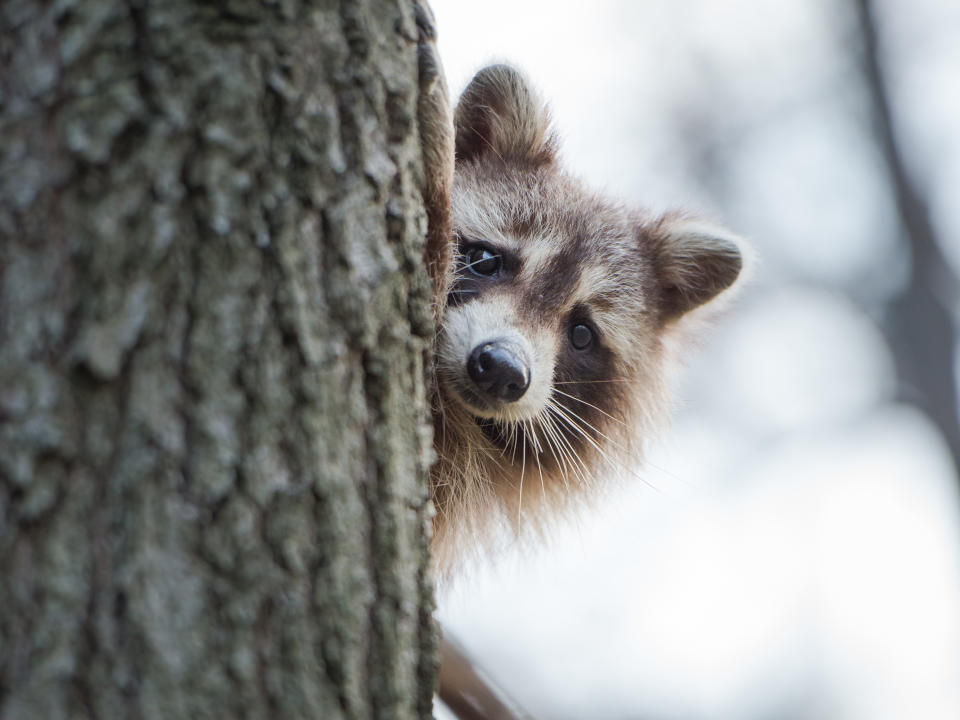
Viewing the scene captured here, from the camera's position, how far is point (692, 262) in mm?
4102

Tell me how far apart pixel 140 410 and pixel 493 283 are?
2.13m

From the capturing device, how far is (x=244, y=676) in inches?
57.1

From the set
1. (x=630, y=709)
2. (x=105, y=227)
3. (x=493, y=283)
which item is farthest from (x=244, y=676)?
(x=630, y=709)

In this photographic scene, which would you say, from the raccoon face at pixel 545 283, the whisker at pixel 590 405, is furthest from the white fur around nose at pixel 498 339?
the whisker at pixel 590 405

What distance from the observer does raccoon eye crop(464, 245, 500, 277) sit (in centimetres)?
352

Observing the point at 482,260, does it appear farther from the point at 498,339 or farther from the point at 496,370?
the point at 496,370

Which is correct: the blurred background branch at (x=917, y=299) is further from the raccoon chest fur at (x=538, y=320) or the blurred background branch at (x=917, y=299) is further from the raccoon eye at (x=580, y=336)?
the raccoon eye at (x=580, y=336)

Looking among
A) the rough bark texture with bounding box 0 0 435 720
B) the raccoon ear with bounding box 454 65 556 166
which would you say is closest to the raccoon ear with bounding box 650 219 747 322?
the raccoon ear with bounding box 454 65 556 166

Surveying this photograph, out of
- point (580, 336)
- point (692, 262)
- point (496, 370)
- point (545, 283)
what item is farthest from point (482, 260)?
point (692, 262)

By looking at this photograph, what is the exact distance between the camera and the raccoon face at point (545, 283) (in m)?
3.21

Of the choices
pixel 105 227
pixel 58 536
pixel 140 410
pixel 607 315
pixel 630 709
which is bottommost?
pixel 630 709

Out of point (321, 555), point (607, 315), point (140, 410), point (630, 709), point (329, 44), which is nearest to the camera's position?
point (140, 410)

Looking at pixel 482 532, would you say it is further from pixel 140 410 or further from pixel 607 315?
pixel 140 410

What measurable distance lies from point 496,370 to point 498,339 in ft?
0.40
